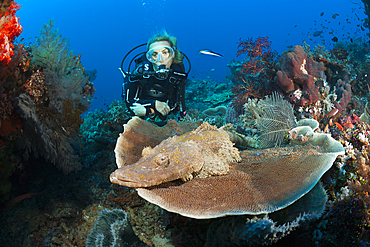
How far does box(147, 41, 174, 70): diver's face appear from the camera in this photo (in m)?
6.20

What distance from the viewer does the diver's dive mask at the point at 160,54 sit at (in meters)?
6.19

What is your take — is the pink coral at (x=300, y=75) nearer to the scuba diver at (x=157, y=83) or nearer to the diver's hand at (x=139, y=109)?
the scuba diver at (x=157, y=83)

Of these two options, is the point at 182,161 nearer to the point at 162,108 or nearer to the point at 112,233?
the point at 112,233

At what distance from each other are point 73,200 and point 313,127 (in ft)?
15.9

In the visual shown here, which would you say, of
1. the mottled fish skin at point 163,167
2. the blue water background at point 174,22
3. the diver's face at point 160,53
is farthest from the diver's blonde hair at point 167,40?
the blue water background at point 174,22

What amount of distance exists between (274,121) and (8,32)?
4997 mm

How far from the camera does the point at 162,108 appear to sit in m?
5.82

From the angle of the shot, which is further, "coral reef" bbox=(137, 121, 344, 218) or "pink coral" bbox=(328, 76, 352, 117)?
"pink coral" bbox=(328, 76, 352, 117)

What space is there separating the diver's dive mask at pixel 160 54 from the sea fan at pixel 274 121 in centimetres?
370

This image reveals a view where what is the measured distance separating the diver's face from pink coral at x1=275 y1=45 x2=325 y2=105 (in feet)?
11.5

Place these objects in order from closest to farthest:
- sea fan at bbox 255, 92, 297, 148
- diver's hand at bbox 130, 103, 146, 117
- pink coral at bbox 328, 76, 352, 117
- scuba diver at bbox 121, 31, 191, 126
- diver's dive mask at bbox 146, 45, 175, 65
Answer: sea fan at bbox 255, 92, 297, 148, pink coral at bbox 328, 76, 352, 117, diver's hand at bbox 130, 103, 146, 117, scuba diver at bbox 121, 31, 191, 126, diver's dive mask at bbox 146, 45, 175, 65

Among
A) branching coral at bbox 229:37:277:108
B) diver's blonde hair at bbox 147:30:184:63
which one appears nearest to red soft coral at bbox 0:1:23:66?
diver's blonde hair at bbox 147:30:184:63

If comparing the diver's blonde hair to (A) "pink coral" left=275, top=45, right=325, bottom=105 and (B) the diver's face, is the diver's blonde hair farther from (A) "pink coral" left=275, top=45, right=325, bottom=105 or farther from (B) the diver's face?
(A) "pink coral" left=275, top=45, right=325, bottom=105

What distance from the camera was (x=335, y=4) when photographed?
114 m
